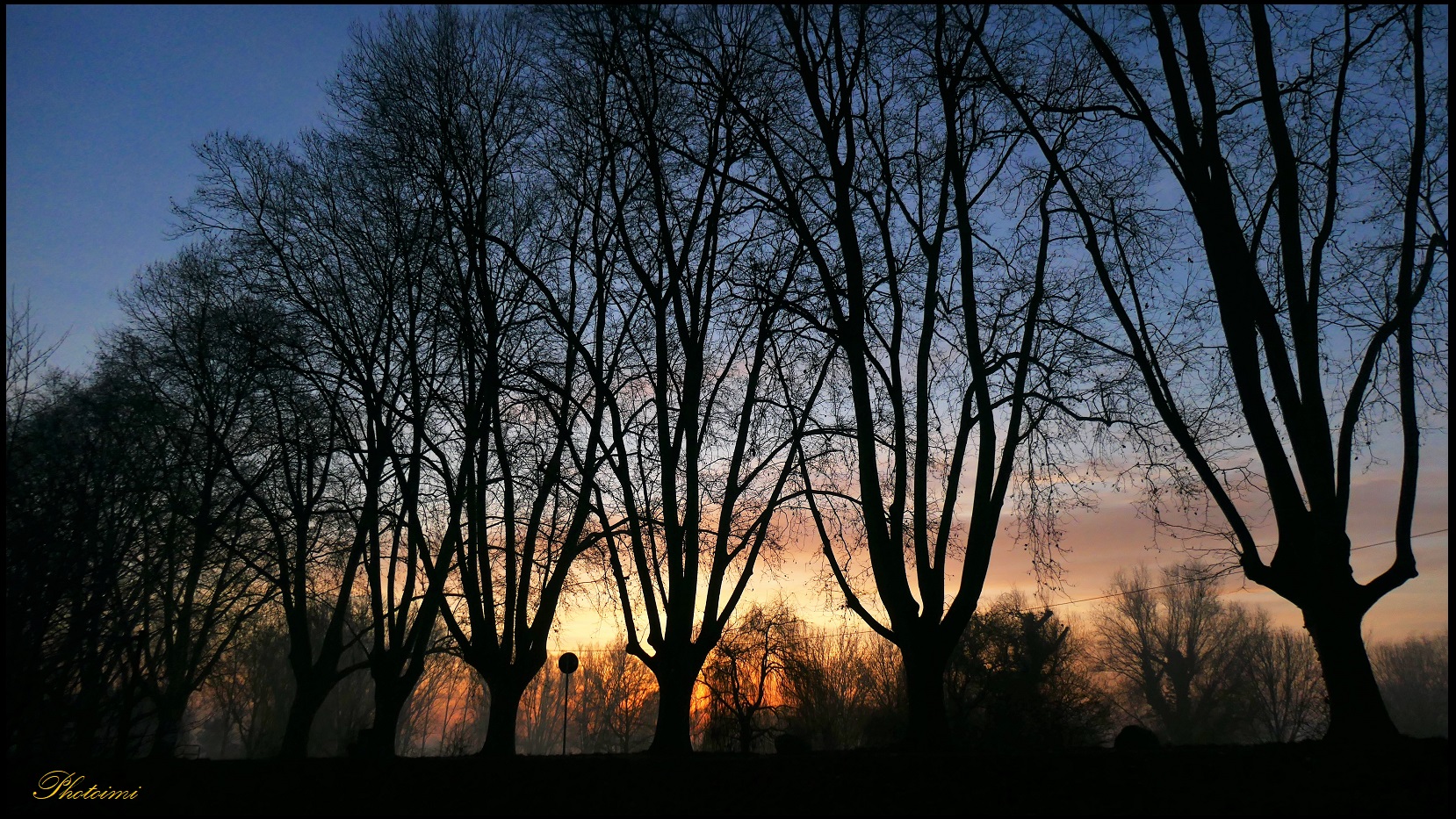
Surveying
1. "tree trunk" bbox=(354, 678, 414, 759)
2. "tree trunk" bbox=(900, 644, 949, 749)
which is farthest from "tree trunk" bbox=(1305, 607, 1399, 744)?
"tree trunk" bbox=(354, 678, 414, 759)

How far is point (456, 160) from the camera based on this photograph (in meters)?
13.1

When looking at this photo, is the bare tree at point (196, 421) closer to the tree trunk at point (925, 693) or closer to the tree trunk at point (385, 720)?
the tree trunk at point (385, 720)

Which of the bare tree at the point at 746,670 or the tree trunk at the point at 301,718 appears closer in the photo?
the tree trunk at the point at 301,718

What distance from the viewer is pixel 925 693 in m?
9.58

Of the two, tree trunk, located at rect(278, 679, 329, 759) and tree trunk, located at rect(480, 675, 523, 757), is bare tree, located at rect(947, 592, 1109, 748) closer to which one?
tree trunk, located at rect(480, 675, 523, 757)

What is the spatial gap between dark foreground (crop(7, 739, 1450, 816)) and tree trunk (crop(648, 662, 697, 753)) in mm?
4115

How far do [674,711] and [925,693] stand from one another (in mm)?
4094

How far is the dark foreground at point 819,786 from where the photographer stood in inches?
207

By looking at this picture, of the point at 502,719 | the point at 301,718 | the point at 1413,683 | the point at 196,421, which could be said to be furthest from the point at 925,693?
the point at 1413,683

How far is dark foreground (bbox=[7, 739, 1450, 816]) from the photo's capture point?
526 centimetres

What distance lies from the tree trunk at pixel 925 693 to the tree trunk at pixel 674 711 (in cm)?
363

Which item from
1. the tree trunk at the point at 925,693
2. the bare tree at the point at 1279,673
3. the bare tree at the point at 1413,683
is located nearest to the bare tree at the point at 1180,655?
the bare tree at the point at 1279,673

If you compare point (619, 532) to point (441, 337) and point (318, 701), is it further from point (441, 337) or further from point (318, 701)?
point (318, 701)

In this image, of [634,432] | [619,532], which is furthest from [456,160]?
[619,532]
